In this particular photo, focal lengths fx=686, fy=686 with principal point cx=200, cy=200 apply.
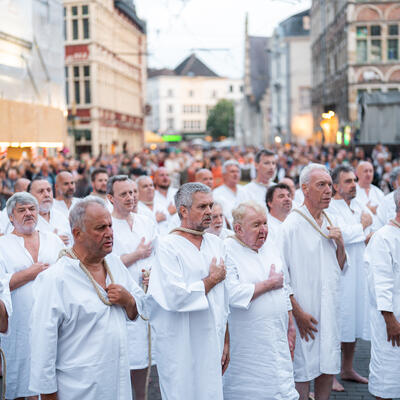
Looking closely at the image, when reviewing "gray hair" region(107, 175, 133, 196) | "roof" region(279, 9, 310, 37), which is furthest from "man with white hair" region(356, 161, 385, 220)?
"roof" region(279, 9, 310, 37)

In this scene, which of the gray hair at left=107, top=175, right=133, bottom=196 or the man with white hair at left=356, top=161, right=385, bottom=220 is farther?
the man with white hair at left=356, top=161, right=385, bottom=220

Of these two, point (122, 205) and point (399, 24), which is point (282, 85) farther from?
point (122, 205)

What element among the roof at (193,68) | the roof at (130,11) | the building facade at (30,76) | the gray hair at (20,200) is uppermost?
the roof at (193,68)

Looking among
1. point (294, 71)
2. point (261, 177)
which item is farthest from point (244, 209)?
point (294, 71)

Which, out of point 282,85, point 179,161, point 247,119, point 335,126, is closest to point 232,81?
point 247,119

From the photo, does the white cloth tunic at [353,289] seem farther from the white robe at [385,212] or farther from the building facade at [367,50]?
the building facade at [367,50]

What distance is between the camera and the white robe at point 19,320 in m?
5.71

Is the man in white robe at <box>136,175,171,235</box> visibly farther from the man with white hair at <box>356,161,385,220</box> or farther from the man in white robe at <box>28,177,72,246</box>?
the man with white hair at <box>356,161,385,220</box>

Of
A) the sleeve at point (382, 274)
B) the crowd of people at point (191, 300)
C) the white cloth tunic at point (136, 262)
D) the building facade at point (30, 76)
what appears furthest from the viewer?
the building facade at point (30, 76)

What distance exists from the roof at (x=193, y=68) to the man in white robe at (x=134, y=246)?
12708 cm

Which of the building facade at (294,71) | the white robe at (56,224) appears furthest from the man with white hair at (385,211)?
the building facade at (294,71)

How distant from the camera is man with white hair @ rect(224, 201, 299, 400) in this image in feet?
16.3

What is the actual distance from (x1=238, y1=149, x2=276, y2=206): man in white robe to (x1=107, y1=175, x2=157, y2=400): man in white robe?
291 cm

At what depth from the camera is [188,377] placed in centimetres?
466
